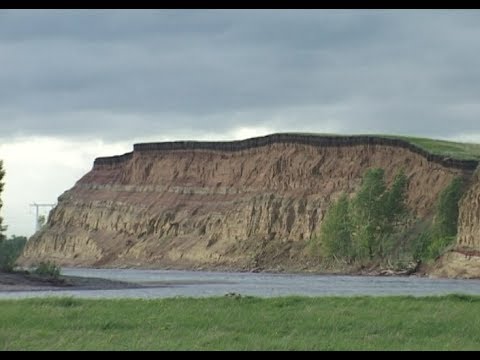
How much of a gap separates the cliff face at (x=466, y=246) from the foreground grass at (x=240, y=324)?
226 feet

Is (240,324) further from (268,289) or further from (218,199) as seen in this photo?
(218,199)

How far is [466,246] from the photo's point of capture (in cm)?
9394

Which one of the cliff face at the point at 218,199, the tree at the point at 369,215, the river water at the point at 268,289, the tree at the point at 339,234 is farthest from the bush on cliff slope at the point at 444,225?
the river water at the point at 268,289

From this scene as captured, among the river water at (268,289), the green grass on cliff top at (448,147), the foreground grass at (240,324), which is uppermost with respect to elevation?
the green grass on cliff top at (448,147)

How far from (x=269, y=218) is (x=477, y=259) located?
45.2 meters

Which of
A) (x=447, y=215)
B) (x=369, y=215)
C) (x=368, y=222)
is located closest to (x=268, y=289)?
(x=447, y=215)

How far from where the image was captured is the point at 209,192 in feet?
486

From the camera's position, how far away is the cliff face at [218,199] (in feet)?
420

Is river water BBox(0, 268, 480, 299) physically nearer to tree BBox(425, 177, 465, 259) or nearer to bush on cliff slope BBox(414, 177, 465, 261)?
bush on cliff slope BBox(414, 177, 465, 261)

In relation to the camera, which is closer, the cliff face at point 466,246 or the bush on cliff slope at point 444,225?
the cliff face at point 466,246

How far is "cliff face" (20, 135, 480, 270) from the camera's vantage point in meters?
128

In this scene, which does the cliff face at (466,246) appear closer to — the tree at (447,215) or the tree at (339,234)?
the tree at (447,215)

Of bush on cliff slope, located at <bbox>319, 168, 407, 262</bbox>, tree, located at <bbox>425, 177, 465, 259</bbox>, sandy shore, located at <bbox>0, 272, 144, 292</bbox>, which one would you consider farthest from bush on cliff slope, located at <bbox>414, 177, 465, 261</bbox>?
sandy shore, located at <bbox>0, 272, 144, 292</bbox>

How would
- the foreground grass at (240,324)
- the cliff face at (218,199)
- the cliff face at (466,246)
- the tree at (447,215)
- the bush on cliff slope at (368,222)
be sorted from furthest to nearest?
1. the cliff face at (218,199)
2. the bush on cliff slope at (368,222)
3. the tree at (447,215)
4. the cliff face at (466,246)
5. the foreground grass at (240,324)
